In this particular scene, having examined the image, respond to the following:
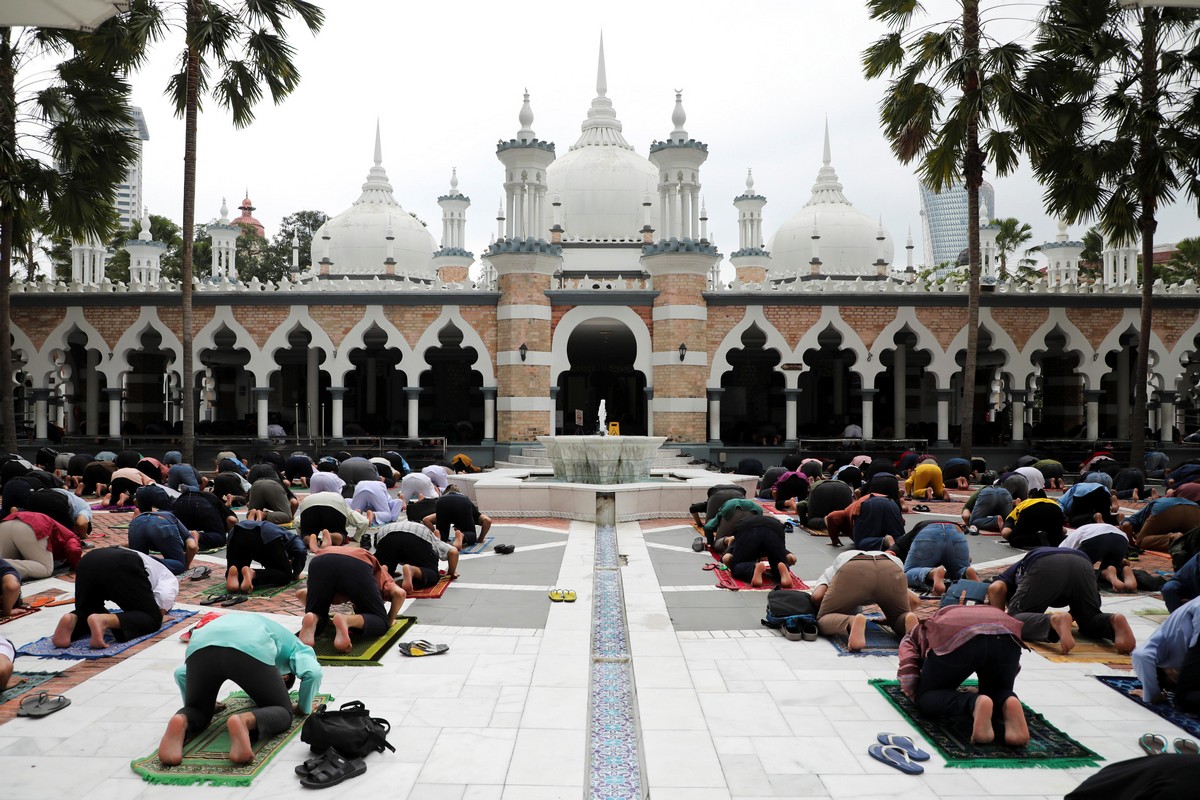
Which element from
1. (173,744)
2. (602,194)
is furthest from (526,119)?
(173,744)

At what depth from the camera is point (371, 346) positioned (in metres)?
27.8

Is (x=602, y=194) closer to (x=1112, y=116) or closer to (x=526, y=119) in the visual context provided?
(x=526, y=119)

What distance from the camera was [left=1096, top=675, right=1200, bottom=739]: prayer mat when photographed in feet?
16.2

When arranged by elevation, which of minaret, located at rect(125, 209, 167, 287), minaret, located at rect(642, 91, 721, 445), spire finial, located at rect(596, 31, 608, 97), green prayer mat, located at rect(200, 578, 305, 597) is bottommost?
green prayer mat, located at rect(200, 578, 305, 597)

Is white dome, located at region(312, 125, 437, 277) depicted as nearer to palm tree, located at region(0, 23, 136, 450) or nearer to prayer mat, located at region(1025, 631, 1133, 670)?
palm tree, located at region(0, 23, 136, 450)

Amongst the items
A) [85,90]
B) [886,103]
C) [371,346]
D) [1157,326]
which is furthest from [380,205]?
[1157,326]

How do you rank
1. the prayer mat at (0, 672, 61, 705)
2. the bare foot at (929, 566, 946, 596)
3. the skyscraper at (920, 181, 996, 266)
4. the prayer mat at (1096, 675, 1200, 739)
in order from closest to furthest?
1. the prayer mat at (1096, 675, 1200, 739)
2. the prayer mat at (0, 672, 61, 705)
3. the bare foot at (929, 566, 946, 596)
4. the skyscraper at (920, 181, 996, 266)

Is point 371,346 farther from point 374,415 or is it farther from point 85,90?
point 85,90

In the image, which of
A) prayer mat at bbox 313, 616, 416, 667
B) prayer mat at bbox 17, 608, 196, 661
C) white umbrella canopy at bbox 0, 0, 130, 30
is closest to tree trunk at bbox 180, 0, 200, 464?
prayer mat at bbox 17, 608, 196, 661

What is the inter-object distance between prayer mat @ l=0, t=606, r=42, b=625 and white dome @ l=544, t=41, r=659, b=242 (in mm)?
21528

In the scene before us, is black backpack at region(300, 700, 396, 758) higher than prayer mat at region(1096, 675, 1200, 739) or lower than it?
higher

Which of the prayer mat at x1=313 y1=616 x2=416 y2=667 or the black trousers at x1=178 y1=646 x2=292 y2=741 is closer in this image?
the black trousers at x1=178 y1=646 x2=292 y2=741

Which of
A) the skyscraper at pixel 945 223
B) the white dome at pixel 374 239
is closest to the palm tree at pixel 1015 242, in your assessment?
the white dome at pixel 374 239

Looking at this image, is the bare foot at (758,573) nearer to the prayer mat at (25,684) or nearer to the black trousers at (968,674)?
the black trousers at (968,674)
